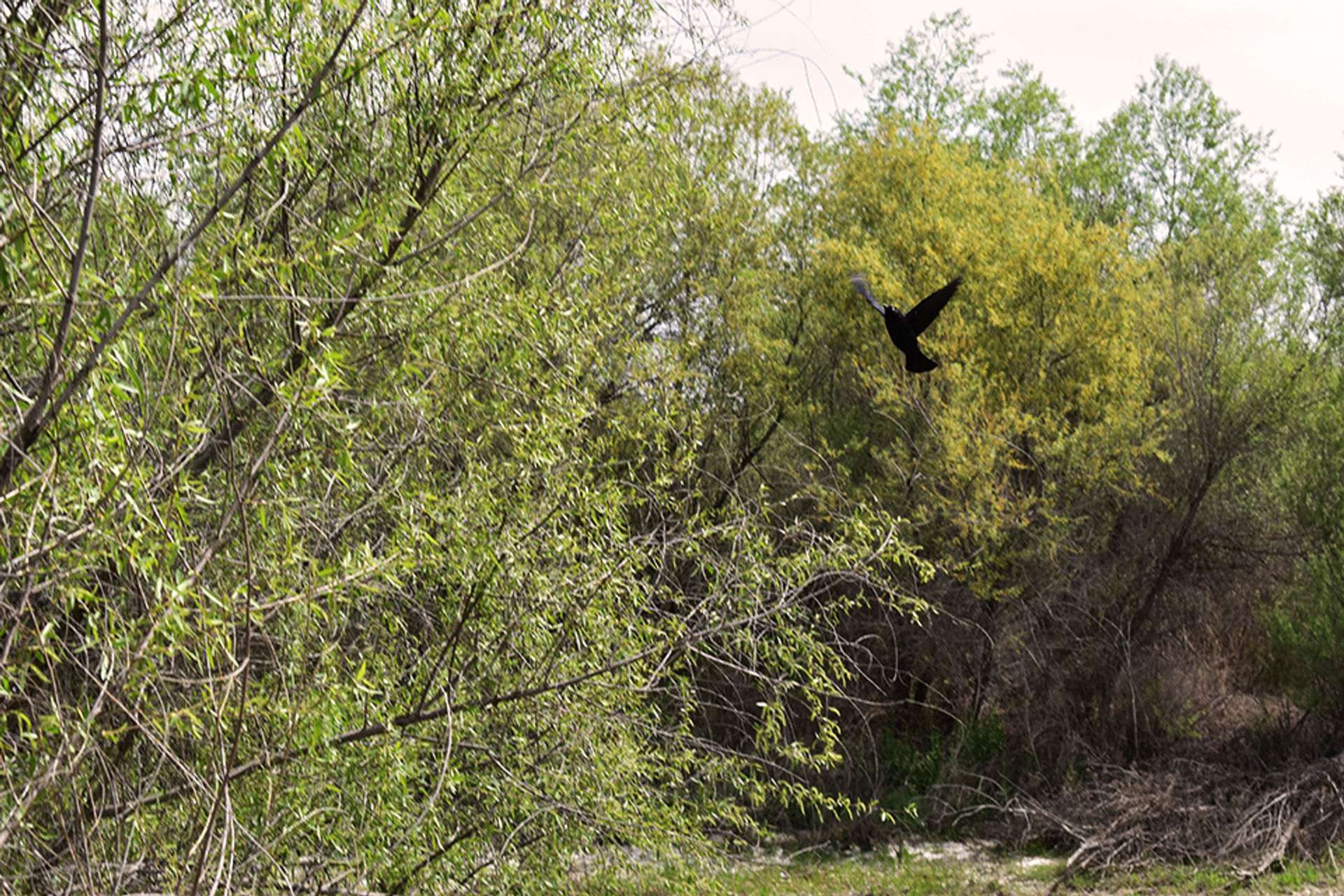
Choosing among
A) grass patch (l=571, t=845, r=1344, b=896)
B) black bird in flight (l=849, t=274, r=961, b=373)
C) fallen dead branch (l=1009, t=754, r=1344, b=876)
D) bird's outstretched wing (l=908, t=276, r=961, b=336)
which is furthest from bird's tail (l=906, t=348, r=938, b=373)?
fallen dead branch (l=1009, t=754, r=1344, b=876)

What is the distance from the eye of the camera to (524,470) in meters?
5.02

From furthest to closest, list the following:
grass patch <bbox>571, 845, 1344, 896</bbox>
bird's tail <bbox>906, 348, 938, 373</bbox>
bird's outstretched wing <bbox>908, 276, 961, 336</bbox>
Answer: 1. grass patch <bbox>571, 845, 1344, 896</bbox>
2. bird's tail <bbox>906, 348, 938, 373</bbox>
3. bird's outstretched wing <bbox>908, 276, 961, 336</bbox>

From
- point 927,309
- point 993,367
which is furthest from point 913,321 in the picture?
point 993,367

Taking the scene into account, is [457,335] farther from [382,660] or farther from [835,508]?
[835,508]

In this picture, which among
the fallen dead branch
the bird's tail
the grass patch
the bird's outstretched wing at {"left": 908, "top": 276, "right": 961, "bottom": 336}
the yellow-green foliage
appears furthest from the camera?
Answer: the yellow-green foliage

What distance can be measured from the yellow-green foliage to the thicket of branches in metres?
0.05

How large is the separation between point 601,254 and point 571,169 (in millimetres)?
976

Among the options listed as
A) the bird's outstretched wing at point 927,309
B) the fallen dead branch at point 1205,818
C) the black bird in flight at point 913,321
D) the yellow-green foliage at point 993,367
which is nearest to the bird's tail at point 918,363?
the black bird in flight at point 913,321

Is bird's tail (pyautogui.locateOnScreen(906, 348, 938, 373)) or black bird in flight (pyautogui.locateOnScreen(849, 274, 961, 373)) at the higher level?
black bird in flight (pyautogui.locateOnScreen(849, 274, 961, 373))

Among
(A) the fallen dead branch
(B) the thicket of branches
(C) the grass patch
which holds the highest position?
(B) the thicket of branches

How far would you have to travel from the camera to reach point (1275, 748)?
1161cm

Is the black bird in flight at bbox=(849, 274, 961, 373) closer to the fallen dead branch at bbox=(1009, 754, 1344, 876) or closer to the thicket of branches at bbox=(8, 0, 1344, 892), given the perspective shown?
the thicket of branches at bbox=(8, 0, 1344, 892)

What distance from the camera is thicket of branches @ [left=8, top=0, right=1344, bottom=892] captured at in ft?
9.23

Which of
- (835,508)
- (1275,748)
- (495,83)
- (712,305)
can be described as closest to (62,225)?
(495,83)
